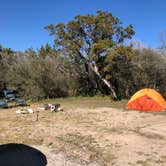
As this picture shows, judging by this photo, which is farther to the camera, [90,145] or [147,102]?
[147,102]

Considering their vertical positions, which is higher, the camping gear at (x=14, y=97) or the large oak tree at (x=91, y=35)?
the large oak tree at (x=91, y=35)

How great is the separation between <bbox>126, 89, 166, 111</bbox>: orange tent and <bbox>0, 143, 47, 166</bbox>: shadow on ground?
800cm

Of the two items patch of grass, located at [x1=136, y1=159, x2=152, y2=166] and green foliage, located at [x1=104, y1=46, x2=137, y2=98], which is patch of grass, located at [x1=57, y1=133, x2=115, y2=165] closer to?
patch of grass, located at [x1=136, y1=159, x2=152, y2=166]

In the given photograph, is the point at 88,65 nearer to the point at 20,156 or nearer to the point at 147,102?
the point at 147,102

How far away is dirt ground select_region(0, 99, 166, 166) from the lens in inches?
240

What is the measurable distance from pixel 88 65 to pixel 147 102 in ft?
24.4

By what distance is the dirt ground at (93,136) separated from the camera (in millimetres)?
6086

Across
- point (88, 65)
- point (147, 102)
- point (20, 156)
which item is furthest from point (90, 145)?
point (88, 65)

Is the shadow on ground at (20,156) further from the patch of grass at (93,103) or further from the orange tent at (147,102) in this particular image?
the patch of grass at (93,103)

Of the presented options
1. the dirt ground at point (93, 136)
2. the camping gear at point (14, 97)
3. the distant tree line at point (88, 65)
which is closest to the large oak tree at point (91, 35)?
the distant tree line at point (88, 65)

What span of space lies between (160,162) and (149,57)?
42.5 ft

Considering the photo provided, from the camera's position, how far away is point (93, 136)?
817 cm

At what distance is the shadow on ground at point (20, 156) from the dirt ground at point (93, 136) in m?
0.19

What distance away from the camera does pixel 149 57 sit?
18.1 meters
